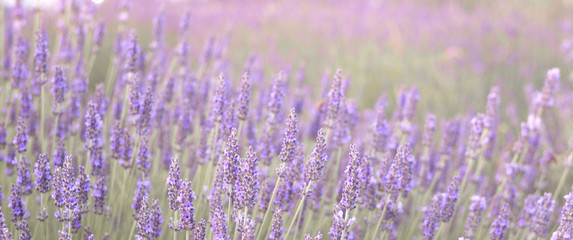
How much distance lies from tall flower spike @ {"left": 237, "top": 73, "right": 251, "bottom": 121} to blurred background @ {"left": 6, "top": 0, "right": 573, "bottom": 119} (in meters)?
3.28

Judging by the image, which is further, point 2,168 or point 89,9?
point 89,9

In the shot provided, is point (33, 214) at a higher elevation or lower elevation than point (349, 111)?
lower

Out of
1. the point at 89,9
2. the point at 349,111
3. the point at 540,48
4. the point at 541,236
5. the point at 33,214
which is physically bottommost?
the point at 33,214

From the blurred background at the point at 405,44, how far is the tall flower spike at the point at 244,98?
10.8 feet

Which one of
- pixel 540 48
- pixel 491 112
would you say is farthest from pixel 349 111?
pixel 540 48

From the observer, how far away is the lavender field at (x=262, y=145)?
70.7 inches

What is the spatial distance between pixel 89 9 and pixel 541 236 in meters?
3.15

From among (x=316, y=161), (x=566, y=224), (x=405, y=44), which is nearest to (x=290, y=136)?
(x=316, y=161)

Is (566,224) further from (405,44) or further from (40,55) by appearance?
(405,44)

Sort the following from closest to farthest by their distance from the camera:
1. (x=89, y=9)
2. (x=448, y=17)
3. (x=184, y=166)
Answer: (x=184, y=166)
(x=89, y=9)
(x=448, y=17)

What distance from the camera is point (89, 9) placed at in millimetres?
3631

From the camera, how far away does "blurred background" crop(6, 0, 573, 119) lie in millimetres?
6012

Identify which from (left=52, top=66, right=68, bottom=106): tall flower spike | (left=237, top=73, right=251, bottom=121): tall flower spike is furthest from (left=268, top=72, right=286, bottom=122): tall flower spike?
(left=52, top=66, right=68, bottom=106): tall flower spike

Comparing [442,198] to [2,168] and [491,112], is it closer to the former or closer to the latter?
[491,112]
